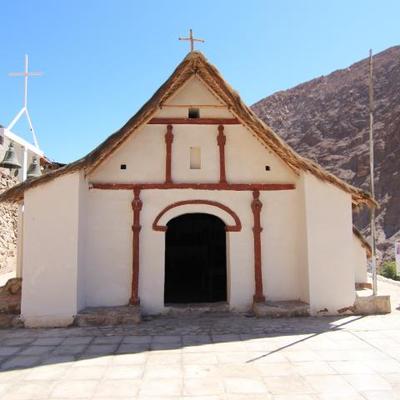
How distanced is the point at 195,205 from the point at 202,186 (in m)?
0.44

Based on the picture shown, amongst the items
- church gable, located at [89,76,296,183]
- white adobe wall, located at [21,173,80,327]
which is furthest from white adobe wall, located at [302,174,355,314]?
white adobe wall, located at [21,173,80,327]

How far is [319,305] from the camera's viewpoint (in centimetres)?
848

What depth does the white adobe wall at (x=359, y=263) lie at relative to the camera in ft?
38.4

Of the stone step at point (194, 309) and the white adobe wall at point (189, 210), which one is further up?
the white adobe wall at point (189, 210)

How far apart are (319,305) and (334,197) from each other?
7.27ft

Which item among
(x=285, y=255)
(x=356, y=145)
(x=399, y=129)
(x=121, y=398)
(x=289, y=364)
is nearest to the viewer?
(x=121, y=398)

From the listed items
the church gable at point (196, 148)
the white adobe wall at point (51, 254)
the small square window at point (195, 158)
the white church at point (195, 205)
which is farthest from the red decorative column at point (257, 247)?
the white adobe wall at point (51, 254)

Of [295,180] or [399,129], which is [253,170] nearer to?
[295,180]

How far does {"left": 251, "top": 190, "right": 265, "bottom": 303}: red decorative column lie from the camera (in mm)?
8844

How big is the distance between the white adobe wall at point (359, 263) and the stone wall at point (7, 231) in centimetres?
1293

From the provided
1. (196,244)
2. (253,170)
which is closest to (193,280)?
(196,244)

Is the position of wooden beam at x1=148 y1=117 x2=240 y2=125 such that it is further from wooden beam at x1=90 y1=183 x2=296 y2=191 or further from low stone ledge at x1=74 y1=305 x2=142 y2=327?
low stone ledge at x1=74 y1=305 x2=142 y2=327

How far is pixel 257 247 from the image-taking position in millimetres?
8938

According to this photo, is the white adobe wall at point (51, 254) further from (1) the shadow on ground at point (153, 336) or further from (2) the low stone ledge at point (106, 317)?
(1) the shadow on ground at point (153, 336)
